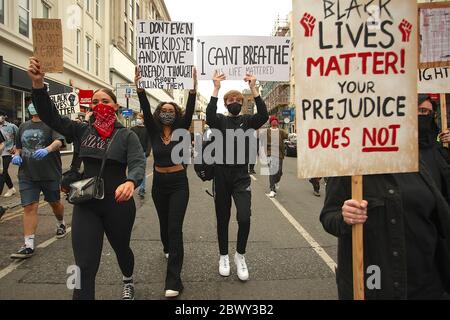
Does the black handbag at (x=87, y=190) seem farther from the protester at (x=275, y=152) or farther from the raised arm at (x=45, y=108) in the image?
the protester at (x=275, y=152)

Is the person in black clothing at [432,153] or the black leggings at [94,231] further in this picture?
the black leggings at [94,231]

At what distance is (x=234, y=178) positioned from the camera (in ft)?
13.6

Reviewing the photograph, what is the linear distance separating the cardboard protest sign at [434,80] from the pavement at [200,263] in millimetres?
2275

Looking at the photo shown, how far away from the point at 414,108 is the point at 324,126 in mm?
510

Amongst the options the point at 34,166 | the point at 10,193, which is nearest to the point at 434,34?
the point at 34,166

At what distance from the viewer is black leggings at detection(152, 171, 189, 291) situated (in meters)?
3.59

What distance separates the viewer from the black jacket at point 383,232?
1.97 m

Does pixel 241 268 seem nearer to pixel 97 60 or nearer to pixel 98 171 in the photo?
pixel 98 171

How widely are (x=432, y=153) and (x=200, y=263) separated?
2.99 meters

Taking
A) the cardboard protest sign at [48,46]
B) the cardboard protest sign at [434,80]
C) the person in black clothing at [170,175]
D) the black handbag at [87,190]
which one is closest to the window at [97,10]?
the cardboard protest sign at [48,46]

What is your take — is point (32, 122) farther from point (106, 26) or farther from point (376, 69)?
point (106, 26)

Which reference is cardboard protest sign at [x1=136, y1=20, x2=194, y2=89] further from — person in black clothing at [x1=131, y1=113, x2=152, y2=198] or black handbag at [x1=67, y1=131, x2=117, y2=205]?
person in black clothing at [x1=131, y1=113, x2=152, y2=198]

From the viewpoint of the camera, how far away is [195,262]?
4.52 m
